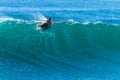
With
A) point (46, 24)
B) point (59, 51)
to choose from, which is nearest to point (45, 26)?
point (46, 24)

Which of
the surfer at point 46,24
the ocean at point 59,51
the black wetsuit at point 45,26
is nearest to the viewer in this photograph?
the ocean at point 59,51

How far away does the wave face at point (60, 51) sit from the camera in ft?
61.4

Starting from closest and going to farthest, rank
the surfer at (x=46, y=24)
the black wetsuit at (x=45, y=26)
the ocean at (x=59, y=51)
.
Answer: the ocean at (x=59, y=51) → the surfer at (x=46, y=24) → the black wetsuit at (x=45, y=26)

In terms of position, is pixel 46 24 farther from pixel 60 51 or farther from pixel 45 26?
pixel 60 51

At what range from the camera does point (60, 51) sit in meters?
21.9

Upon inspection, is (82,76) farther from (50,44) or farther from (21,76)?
(50,44)

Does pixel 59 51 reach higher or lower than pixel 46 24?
lower

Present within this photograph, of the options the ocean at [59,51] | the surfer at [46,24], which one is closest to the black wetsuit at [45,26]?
the surfer at [46,24]

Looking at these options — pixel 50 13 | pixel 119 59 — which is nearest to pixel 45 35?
pixel 119 59

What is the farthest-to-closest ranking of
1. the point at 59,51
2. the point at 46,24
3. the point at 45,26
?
the point at 45,26 → the point at 46,24 → the point at 59,51

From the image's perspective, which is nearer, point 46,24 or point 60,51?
point 60,51

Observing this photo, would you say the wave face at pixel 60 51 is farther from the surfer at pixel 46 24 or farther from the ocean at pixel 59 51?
the surfer at pixel 46 24


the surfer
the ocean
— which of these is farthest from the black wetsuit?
the ocean

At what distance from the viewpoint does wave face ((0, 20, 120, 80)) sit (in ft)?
61.4
